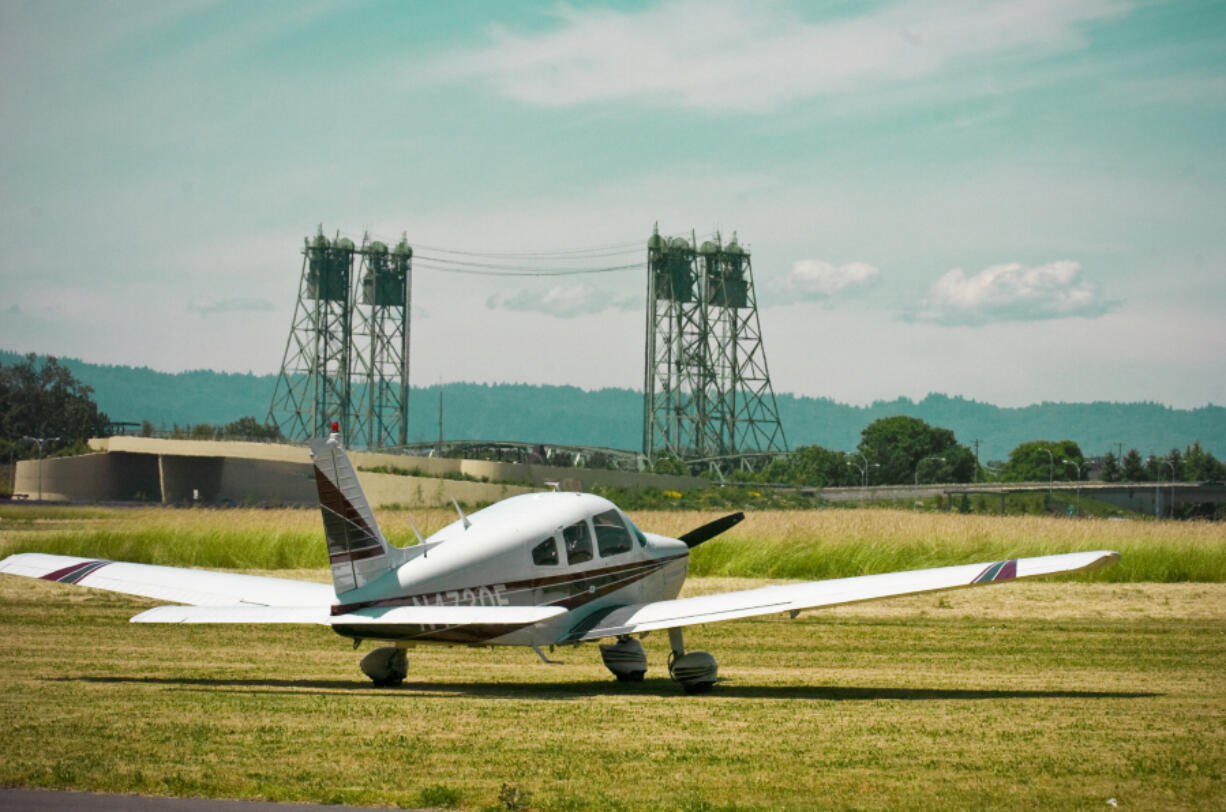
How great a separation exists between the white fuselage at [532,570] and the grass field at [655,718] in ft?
2.44

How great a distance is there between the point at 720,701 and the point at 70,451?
130 m

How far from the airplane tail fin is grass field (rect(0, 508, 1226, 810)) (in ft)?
4.14

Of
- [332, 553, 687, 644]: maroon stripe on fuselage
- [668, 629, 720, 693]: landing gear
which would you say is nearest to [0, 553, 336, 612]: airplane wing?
[332, 553, 687, 644]: maroon stripe on fuselage

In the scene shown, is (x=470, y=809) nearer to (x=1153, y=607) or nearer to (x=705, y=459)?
(x=1153, y=607)

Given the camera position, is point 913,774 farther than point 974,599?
No

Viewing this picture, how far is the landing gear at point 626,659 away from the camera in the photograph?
16125mm

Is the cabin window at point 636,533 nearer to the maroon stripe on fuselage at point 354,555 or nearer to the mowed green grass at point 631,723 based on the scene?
the mowed green grass at point 631,723

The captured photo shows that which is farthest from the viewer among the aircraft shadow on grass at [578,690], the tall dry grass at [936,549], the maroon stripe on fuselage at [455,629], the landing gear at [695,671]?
the tall dry grass at [936,549]

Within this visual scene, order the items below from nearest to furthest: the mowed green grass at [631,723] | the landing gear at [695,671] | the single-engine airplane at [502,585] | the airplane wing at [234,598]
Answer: the mowed green grass at [631,723]
the airplane wing at [234,598]
the single-engine airplane at [502,585]
the landing gear at [695,671]

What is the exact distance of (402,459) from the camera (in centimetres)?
9600

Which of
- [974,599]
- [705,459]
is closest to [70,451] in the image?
[705,459]

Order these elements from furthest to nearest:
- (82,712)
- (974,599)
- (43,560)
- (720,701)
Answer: (974,599)
(43,560)
(720,701)
(82,712)

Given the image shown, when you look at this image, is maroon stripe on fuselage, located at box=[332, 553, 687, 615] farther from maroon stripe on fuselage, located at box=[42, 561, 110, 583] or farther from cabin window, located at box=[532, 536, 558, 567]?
maroon stripe on fuselage, located at box=[42, 561, 110, 583]

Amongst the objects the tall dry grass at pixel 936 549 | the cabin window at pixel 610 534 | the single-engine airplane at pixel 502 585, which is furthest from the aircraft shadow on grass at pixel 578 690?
the tall dry grass at pixel 936 549
